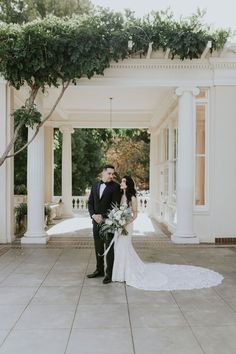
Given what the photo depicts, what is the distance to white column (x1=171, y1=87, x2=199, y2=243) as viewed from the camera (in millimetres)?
10062

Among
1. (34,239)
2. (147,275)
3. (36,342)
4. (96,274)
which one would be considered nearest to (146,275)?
(147,275)

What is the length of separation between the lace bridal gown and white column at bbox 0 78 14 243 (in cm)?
435

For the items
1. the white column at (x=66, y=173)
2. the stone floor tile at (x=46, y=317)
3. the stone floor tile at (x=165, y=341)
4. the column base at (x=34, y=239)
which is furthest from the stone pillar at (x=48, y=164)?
Answer: the stone floor tile at (x=165, y=341)

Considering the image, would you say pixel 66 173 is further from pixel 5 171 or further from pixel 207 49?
pixel 207 49

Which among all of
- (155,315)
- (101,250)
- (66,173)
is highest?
(66,173)

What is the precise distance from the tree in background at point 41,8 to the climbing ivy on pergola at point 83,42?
33.0 feet

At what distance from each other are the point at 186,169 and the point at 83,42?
3676 millimetres

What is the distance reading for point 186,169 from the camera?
33.2 ft

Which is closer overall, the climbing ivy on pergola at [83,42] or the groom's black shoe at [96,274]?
the groom's black shoe at [96,274]

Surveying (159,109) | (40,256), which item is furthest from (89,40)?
(159,109)

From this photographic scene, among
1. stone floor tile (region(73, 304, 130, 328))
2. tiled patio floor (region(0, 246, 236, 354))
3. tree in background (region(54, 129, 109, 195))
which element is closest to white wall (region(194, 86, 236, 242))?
tiled patio floor (region(0, 246, 236, 354))

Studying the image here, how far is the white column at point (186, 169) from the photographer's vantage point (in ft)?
33.0

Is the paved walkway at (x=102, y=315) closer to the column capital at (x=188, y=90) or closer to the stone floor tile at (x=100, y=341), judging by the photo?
the stone floor tile at (x=100, y=341)

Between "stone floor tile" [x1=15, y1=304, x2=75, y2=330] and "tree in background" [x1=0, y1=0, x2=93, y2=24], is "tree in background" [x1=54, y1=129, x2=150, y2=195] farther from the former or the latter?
"stone floor tile" [x1=15, y1=304, x2=75, y2=330]
